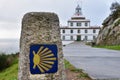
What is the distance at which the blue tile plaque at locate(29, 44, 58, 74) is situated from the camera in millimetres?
7355

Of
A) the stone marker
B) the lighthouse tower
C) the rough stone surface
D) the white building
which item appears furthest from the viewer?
the lighthouse tower

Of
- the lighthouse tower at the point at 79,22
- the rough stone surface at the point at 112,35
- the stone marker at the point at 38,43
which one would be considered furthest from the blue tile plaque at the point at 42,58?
the lighthouse tower at the point at 79,22

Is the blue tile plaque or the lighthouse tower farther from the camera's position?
the lighthouse tower

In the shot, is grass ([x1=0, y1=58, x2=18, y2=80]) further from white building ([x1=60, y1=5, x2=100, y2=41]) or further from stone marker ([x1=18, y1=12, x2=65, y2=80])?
white building ([x1=60, y1=5, x2=100, y2=41])

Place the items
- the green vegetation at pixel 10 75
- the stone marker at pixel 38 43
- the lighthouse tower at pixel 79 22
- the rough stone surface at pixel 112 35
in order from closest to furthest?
the stone marker at pixel 38 43 → the green vegetation at pixel 10 75 → the rough stone surface at pixel 112 35 → the lighthouse tower at pixel 79 22

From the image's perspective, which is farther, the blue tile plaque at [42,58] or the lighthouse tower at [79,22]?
the lighthouse tower at [79,22]

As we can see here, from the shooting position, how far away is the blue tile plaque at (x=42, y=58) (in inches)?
290

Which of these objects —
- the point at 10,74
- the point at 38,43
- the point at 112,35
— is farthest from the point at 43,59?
the point at 112,35

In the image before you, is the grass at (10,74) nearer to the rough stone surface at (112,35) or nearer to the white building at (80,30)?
the rough stone surface at (112,35)

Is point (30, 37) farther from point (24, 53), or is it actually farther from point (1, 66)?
point (1, 66)

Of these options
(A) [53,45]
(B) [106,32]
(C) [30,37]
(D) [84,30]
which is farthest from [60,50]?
(D) [84,30]

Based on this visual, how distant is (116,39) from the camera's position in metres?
60.0

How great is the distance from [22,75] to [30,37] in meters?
0.73

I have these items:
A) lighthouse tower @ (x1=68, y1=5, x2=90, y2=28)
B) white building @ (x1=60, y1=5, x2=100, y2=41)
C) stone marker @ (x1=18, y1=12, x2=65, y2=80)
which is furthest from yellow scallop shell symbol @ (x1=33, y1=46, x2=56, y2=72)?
lighthouse tower @ (x1=68, y1=5, x2=90, y2=28)
